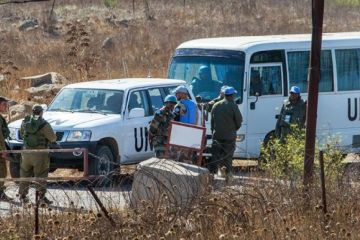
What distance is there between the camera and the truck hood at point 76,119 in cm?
1644

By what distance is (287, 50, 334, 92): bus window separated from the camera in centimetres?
1916

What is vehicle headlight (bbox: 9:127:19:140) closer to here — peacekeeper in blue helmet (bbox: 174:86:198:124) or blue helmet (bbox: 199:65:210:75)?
A: peacekeeper in blue helmet (bbox: 174:86:198:124)

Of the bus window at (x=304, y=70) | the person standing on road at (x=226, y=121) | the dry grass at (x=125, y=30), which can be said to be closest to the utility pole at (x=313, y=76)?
the person standing on road at (x=226, y=121)

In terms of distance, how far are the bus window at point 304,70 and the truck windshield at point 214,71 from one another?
1.18 meters

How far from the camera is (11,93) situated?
2717 cm

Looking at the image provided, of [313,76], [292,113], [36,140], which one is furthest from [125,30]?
[313,76]

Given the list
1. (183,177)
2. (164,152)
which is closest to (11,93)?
(164,152)

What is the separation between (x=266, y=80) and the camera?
1883 centimetres

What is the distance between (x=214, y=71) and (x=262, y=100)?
1.01 meters

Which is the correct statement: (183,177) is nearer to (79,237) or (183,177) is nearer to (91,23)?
(79,237)

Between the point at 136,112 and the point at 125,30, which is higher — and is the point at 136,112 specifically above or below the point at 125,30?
below

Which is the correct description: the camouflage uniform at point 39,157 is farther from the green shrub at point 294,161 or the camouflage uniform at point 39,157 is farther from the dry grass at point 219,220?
the dry grass at point 219,220

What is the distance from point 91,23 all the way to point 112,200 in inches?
1652

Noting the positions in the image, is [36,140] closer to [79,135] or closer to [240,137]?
[79,135]
